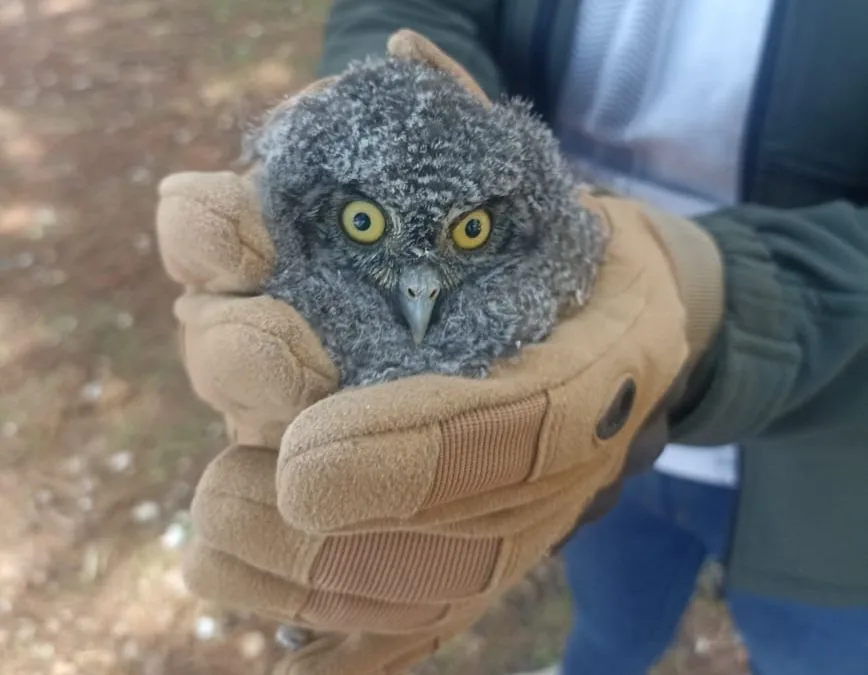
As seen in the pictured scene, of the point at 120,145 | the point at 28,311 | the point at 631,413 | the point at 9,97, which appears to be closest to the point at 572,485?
the point at 631,413

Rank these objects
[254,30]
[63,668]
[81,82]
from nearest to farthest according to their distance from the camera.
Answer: [63,668]
[81,82]
[254,30]

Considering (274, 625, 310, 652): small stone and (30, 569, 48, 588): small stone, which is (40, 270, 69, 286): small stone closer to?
(30, 569, 48, 588): small stone

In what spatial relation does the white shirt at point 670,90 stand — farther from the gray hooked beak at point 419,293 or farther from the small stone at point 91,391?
the small stone at point 91,391

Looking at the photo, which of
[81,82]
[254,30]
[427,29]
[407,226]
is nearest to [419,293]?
[407,226]

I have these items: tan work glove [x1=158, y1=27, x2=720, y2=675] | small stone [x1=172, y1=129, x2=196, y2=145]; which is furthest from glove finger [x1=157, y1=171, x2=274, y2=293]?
small stone [x1=172, y1=129, x2=196, y2=145]

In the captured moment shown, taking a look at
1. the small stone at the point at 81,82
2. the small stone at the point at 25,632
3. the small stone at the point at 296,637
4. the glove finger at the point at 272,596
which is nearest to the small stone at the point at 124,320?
the small stone at the point at 25,632

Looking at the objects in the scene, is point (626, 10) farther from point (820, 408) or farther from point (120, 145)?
point (120, 145)

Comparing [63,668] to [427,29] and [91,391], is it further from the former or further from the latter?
[427,29]
